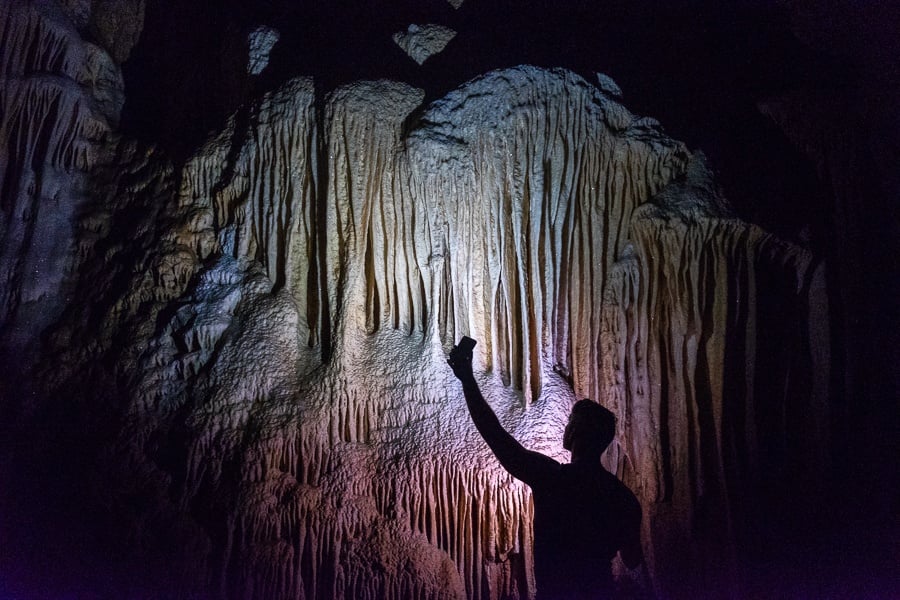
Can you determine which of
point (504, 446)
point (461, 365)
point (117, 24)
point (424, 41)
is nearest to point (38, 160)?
point (117, 24)

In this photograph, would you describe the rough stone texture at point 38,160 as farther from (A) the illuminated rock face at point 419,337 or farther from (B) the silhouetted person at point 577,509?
(B) the silhouetted person at point 577,509

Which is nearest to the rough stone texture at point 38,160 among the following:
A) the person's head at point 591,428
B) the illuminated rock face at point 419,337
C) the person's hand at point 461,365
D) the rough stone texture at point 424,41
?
the illuminated rock face at point 419,337

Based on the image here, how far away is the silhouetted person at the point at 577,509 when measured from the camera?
2221 millimetres

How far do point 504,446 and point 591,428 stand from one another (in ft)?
1.09

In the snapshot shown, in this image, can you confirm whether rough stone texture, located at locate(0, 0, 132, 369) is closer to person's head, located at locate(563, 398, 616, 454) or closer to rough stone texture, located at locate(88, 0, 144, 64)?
rough stone texture, located at locate(88, 0, 144, 64)

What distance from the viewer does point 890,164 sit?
349cm

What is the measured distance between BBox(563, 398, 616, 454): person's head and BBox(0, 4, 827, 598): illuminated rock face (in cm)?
75

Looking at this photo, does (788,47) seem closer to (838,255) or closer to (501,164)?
(838,255)

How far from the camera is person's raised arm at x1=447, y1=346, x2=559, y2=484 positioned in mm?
2311

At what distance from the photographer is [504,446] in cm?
234

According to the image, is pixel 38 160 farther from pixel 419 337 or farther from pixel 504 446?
pixel 504 446

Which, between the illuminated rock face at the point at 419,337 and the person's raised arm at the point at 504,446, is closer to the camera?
the person's raised arm at the point at 504,446

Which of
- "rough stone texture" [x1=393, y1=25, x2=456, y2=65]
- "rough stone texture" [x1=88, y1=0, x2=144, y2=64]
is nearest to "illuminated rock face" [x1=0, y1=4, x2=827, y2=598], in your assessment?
"rough stone texture" [x1=393, y1=25, x2=456, y2=65]

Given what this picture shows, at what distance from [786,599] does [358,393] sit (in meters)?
2.45
